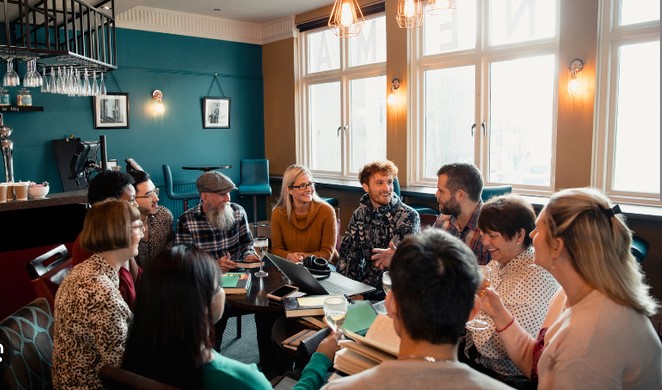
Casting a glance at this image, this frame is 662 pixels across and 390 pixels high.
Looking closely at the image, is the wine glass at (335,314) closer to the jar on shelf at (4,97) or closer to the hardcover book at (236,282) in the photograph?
the hardcover book at (236,282)

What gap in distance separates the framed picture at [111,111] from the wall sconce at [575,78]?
18.1 feet

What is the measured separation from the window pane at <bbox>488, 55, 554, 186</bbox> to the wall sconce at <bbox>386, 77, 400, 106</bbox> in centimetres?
118

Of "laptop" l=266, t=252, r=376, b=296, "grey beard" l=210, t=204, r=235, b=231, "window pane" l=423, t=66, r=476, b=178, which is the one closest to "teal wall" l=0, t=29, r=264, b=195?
"window pane" l=423, t=66, r=476, b=178

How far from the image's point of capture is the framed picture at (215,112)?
7.80 m

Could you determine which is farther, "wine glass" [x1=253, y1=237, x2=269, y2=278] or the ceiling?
the ceiling

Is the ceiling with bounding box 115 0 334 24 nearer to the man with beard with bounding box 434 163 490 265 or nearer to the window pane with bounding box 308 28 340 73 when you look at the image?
the window pane with bounding box 308 28 340 73

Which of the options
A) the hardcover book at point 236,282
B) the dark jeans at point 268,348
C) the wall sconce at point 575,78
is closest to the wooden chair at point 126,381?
the hardcover book at point 236,282

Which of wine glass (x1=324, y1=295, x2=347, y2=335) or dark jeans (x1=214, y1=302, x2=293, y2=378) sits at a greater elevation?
wine glass (x1=324, y1=295, x2=347, y2=335)

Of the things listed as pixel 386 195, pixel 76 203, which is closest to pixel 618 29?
pixel 386 195

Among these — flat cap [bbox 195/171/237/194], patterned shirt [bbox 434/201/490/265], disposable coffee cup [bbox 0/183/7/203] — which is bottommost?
patterned shirt [bbox 434/201/490/265]

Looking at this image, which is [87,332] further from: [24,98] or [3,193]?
[24,98]

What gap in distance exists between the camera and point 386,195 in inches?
126

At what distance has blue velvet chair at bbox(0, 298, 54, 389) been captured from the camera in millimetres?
1574

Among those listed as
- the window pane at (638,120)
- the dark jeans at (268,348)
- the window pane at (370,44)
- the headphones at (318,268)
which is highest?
the window pane at (370,44)
